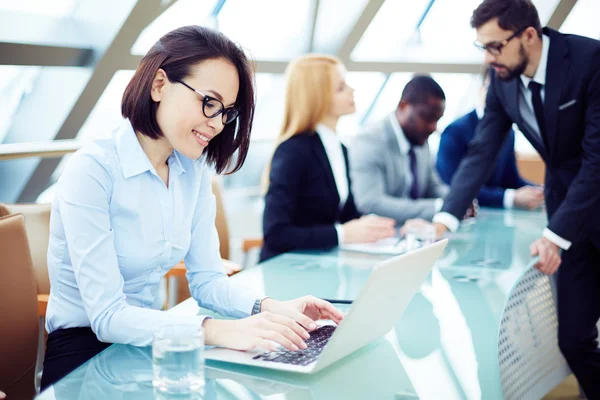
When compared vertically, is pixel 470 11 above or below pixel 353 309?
above

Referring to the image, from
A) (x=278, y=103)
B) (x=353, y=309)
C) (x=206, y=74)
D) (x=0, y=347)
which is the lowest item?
(x=278, y=103)

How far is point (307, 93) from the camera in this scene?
2.61 m

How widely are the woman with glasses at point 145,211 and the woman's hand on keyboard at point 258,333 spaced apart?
1.2 inches

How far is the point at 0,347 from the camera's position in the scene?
61.5 inches

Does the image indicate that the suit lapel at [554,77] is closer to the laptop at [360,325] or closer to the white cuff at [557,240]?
the white cuff at [557,240]

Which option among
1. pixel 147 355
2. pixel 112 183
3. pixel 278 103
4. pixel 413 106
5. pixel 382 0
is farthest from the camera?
pixel 278 103

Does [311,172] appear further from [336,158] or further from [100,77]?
[100,77]

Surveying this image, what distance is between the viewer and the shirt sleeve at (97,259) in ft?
4.32

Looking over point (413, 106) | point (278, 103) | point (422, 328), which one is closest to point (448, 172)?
point (413, 106)

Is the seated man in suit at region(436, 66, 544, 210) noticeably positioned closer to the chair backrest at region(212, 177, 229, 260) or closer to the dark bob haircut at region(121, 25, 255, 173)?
the chair backrest at region(212, 177, 229, 260)

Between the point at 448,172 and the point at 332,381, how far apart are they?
2.68 metres

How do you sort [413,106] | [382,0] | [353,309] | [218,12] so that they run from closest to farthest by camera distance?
1. [353,309]
2. [413,106]
3. [218,12]
4. [382,0]

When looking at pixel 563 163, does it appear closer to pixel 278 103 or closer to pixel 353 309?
pixel 353 309

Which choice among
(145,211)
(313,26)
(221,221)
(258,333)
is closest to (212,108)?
(145,211)
